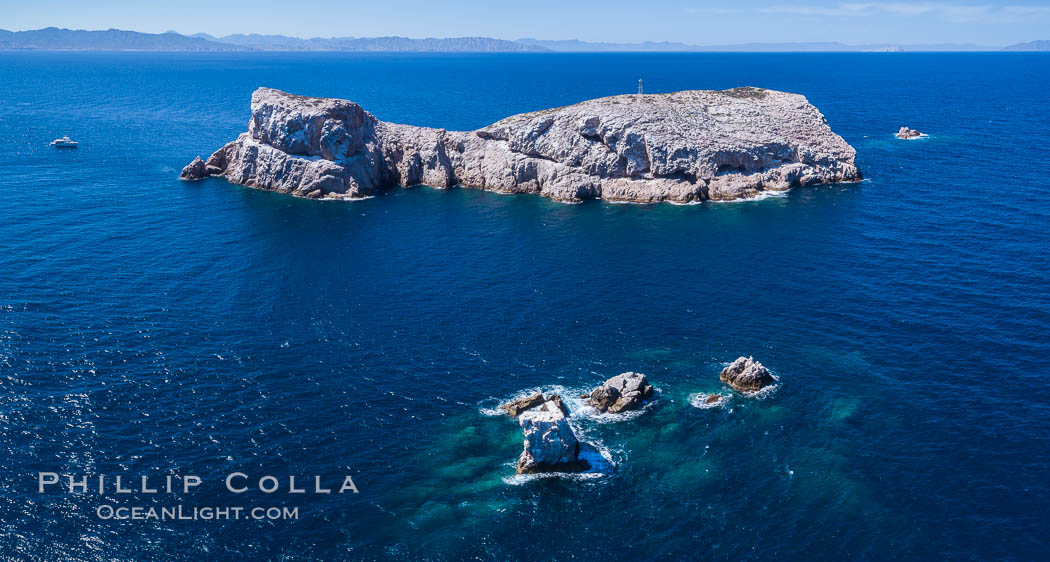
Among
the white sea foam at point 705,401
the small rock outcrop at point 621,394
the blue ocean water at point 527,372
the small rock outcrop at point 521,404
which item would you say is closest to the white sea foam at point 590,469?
the blue ocean water at point 527,372

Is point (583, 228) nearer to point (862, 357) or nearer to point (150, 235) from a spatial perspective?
point (862, 357)

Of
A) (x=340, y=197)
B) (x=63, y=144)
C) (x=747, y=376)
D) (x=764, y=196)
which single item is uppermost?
(x=63, y=144)

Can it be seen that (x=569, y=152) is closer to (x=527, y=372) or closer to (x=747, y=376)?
(x=527, y=372)

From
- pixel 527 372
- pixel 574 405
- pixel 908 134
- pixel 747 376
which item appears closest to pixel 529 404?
pixel 574 405

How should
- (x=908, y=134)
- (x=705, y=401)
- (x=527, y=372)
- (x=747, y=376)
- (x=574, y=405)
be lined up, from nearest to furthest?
(x=574, y=405) → (x=705, y=401) → (x=747, y=376) → (x=527, y=372) → (x=908, y=134)

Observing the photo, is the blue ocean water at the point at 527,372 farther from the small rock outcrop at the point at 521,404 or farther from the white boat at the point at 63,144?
the white boat at the point at 63,144

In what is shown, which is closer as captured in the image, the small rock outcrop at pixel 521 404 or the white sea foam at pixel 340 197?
the small rock outcrop at pixel 521 404
